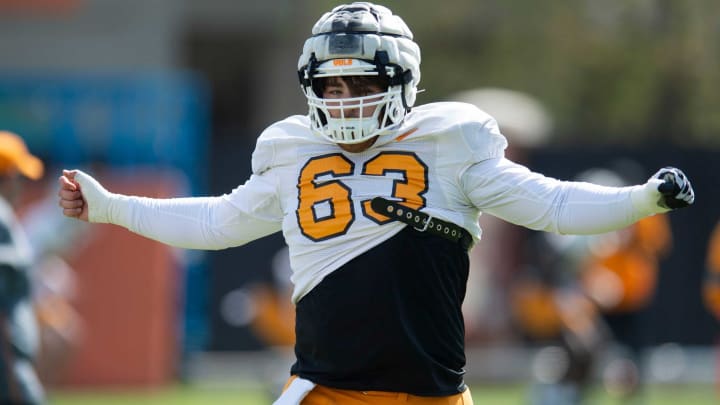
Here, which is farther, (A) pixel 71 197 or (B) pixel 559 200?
(A) pixel 71 197

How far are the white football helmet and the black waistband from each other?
8.3 inches

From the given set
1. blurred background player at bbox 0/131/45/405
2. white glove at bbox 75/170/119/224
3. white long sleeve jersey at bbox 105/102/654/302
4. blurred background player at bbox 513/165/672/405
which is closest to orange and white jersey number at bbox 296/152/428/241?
white long sleeve jersey at bbox 105/102/654/302

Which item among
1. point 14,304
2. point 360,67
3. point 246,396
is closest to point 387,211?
point 360,67

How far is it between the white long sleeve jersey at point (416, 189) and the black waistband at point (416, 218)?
20 mm

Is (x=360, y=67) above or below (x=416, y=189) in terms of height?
above

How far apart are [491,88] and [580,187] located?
14.1 metres

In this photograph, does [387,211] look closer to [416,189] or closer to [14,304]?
[416,189]

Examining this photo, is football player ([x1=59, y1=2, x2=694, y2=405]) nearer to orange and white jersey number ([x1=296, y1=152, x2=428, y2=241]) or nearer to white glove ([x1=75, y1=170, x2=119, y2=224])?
orange and white jersey number ([x1=296, y1=152, x2=428, y2=241])

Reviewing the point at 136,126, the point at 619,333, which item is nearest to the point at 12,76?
the point at 136,126

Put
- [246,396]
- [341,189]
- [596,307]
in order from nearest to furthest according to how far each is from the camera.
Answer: [341,189], [596,307], [246,396]

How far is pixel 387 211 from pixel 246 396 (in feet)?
28.3

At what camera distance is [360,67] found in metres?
4.53

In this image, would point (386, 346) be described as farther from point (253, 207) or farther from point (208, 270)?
point (208, 270)

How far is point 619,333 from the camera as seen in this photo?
11625 millimetres
